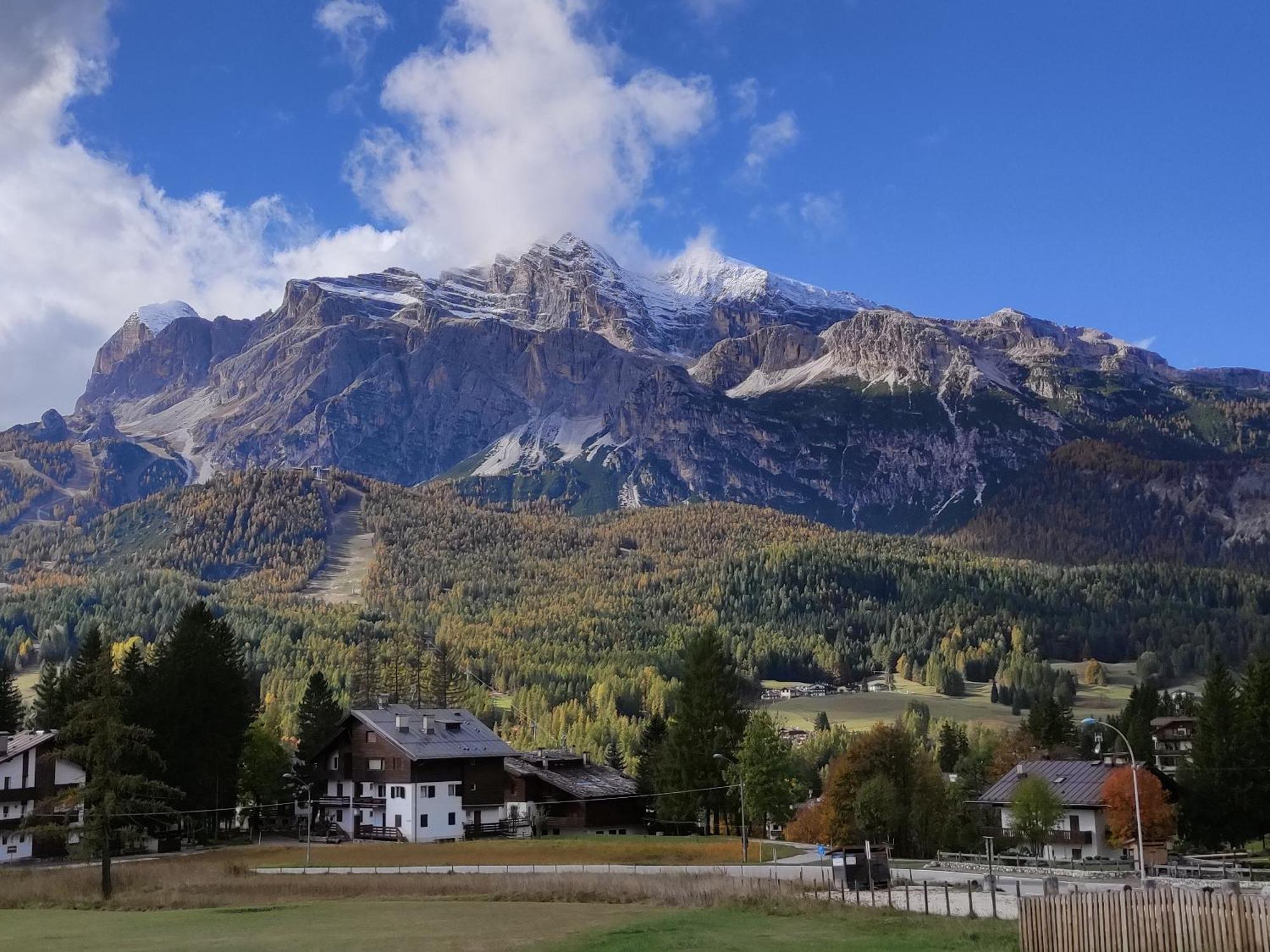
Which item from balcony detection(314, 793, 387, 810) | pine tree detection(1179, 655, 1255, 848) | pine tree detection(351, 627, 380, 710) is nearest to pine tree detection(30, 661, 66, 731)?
balcony detection(314, 793, 387, 810)

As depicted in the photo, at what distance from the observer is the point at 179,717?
85062mm

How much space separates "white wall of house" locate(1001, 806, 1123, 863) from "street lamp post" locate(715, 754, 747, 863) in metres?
19.9

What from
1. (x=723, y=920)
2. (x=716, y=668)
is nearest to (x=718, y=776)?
(x=716, y=668)

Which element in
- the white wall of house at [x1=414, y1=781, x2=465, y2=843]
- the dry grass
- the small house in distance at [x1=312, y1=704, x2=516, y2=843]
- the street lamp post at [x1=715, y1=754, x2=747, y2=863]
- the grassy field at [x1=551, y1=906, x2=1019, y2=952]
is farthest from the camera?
the small house in distance at [x1=312, y1=704, x2=516, y2=843]

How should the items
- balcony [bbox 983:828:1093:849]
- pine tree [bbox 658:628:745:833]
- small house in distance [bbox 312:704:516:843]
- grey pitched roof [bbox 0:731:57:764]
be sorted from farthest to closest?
small house in distance [bbox 312:704:516:843] < pine tree [bbox 658:628:745:833] < balcony [bbox 983:828:1093:849] < grey pitched roof [bbox 0:731:57:764]

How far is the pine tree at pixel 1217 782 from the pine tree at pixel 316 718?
74.3 metres

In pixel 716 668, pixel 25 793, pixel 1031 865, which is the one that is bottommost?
pixel 1031 865

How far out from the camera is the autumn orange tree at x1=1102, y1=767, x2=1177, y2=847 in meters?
83.0

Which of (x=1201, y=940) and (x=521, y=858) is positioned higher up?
(x=1201, y=940)

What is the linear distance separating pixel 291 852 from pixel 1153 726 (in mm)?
105011

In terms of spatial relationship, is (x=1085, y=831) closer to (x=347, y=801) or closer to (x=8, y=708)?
(x=347, y=801)

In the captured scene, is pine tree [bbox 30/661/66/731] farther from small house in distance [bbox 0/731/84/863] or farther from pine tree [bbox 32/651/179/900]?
pine tree [bbox 32/651/179/900]

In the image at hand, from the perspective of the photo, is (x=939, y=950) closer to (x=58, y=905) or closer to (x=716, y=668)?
(x=58, y=905)

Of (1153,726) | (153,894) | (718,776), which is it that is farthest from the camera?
(1153,726)
